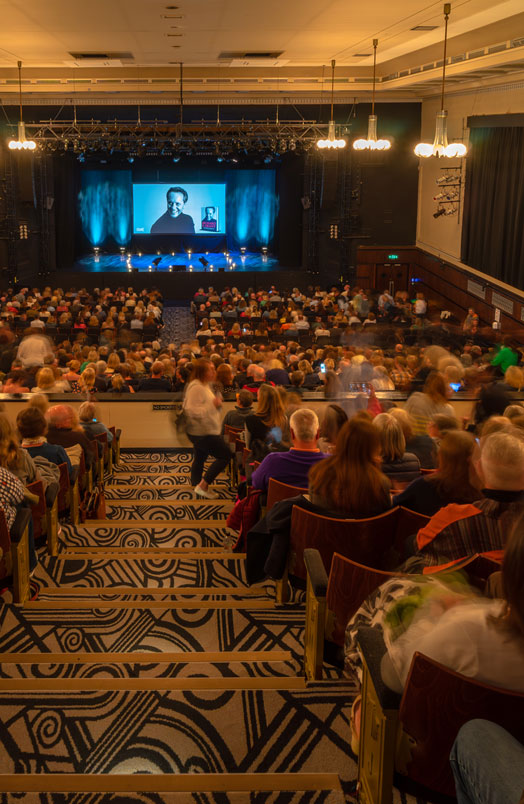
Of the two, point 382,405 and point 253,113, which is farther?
point 253,113

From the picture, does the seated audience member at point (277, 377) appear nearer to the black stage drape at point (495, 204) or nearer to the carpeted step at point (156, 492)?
the carpeted step at point (156, 492)

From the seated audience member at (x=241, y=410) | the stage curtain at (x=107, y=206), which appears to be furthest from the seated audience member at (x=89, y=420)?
the stage curtain at (x=107, y=206)

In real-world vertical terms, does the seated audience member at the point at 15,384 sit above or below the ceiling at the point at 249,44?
below

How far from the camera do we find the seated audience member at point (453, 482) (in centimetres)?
338

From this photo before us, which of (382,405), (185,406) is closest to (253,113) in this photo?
(382,405)

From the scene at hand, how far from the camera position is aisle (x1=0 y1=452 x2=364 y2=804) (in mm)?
2344

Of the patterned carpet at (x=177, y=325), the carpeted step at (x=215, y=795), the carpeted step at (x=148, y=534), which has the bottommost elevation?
the patterned carpet at (x=177, y=325)

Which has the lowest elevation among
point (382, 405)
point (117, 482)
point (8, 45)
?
point (117, 482)

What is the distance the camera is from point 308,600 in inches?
124

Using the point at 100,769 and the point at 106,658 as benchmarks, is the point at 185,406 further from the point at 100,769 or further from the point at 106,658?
the point at 100,769

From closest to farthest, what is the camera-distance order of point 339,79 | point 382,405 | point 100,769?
point 100,769 → point 382,405 → point 339,79

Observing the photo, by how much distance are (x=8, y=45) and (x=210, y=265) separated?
1336 cm

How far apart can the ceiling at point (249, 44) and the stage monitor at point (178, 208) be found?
805cm

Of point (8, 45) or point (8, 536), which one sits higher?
point (8, 45)
